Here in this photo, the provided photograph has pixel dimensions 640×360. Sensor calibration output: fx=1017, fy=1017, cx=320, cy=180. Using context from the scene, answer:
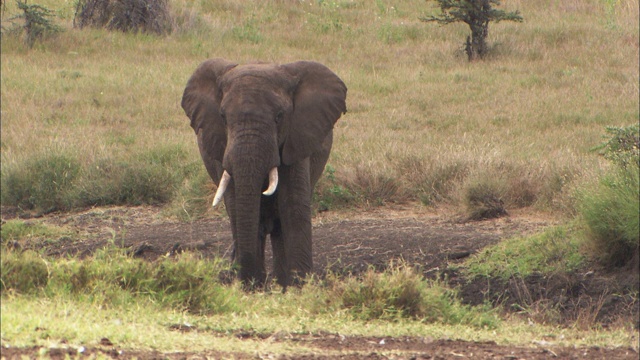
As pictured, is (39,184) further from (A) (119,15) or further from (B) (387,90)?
(A) (119,15)

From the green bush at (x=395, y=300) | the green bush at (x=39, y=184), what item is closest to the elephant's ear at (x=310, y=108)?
the green bush at (x=395, y=300)

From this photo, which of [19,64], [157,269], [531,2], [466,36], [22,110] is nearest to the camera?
[157,269]

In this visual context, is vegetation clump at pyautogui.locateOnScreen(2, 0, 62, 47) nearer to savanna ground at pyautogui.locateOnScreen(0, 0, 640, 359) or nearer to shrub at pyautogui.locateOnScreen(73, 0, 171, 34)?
savanna ground at pyautogui.locateOnScreen(0, 0, 640, 359)

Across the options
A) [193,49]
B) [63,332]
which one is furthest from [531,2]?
[63,332]

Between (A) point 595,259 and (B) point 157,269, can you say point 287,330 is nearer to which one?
(B) point 157,269

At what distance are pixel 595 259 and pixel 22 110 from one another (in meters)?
12.3

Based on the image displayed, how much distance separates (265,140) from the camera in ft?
26.9

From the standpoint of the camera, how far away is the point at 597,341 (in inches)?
257

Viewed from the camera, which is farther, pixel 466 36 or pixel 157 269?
pixel 466 36

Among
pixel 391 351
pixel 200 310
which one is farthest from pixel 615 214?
pixel 200 310

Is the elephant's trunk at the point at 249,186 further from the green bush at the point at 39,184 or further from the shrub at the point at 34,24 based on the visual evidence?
the shrub at the point at 34,24

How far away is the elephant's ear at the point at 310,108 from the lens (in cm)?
871

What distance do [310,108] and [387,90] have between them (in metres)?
11.9

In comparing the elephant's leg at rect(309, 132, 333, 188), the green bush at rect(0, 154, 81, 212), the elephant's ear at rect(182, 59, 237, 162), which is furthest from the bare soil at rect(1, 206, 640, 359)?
the elephant's ear at rect(182, 59, 237, 162)
